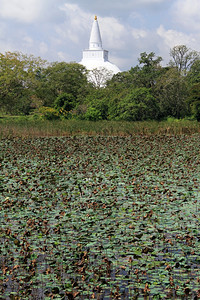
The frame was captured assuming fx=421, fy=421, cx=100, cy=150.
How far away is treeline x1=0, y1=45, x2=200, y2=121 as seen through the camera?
29.0 meters

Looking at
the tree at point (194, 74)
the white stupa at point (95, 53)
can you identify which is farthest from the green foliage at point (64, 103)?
the white stupa at point (95, 53)

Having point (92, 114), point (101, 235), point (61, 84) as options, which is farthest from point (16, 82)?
point (101, 235)

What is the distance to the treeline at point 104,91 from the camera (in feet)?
95.3

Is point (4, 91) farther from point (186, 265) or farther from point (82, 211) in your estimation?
point (186, 265)

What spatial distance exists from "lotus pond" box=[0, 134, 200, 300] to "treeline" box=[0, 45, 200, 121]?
17997 millimetres

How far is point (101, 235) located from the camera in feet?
17.8

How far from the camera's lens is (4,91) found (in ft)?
123

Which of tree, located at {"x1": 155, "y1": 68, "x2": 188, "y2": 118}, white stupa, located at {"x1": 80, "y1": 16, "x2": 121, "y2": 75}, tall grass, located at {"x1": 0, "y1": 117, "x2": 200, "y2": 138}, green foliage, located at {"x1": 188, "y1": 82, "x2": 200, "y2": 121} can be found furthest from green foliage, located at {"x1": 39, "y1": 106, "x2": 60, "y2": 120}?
white stupa, located at {"x1": 80, "y1": 16, "x2": 121, "y2": 75}

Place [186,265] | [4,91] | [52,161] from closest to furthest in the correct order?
[186,265] → [52,161] → [4,91]

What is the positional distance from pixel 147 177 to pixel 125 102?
19.3m

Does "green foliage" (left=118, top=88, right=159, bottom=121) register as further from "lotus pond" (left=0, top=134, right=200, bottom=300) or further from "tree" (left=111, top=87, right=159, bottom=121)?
"lotus pond" (left=0, top=134, right=200, bottom=300)

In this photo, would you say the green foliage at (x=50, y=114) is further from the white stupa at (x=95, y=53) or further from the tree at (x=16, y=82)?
the white stupa at (x=95, y=53)

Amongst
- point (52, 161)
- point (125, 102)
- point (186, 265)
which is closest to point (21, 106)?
point (125, 102)

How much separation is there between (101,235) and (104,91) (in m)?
29.1
